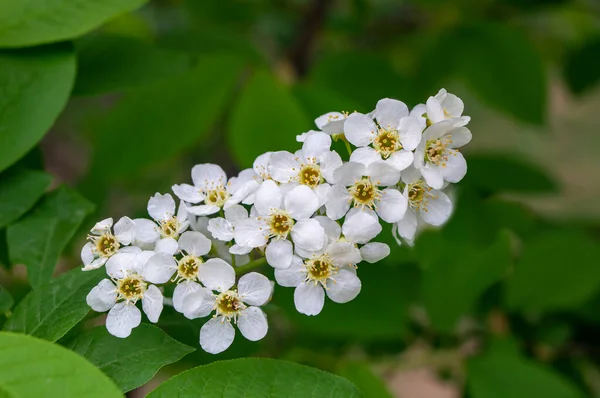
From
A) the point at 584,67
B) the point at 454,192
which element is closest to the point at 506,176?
the point at 454,192

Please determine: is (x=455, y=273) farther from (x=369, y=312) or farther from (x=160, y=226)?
(x=160, y=226)

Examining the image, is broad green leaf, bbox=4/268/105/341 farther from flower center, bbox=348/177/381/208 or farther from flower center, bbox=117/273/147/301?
flower center, bbox=348/177/381/208

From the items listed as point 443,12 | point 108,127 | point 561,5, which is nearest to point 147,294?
point 108,127

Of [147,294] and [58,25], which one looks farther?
[58,25]

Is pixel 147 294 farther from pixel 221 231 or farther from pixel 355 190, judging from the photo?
pixel 355 190

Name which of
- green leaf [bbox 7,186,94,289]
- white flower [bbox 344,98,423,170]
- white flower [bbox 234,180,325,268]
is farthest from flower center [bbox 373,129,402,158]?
green leaf [bbox 7,186,94,289]

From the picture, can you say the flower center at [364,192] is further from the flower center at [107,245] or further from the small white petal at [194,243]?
the flower center at [107,245]
